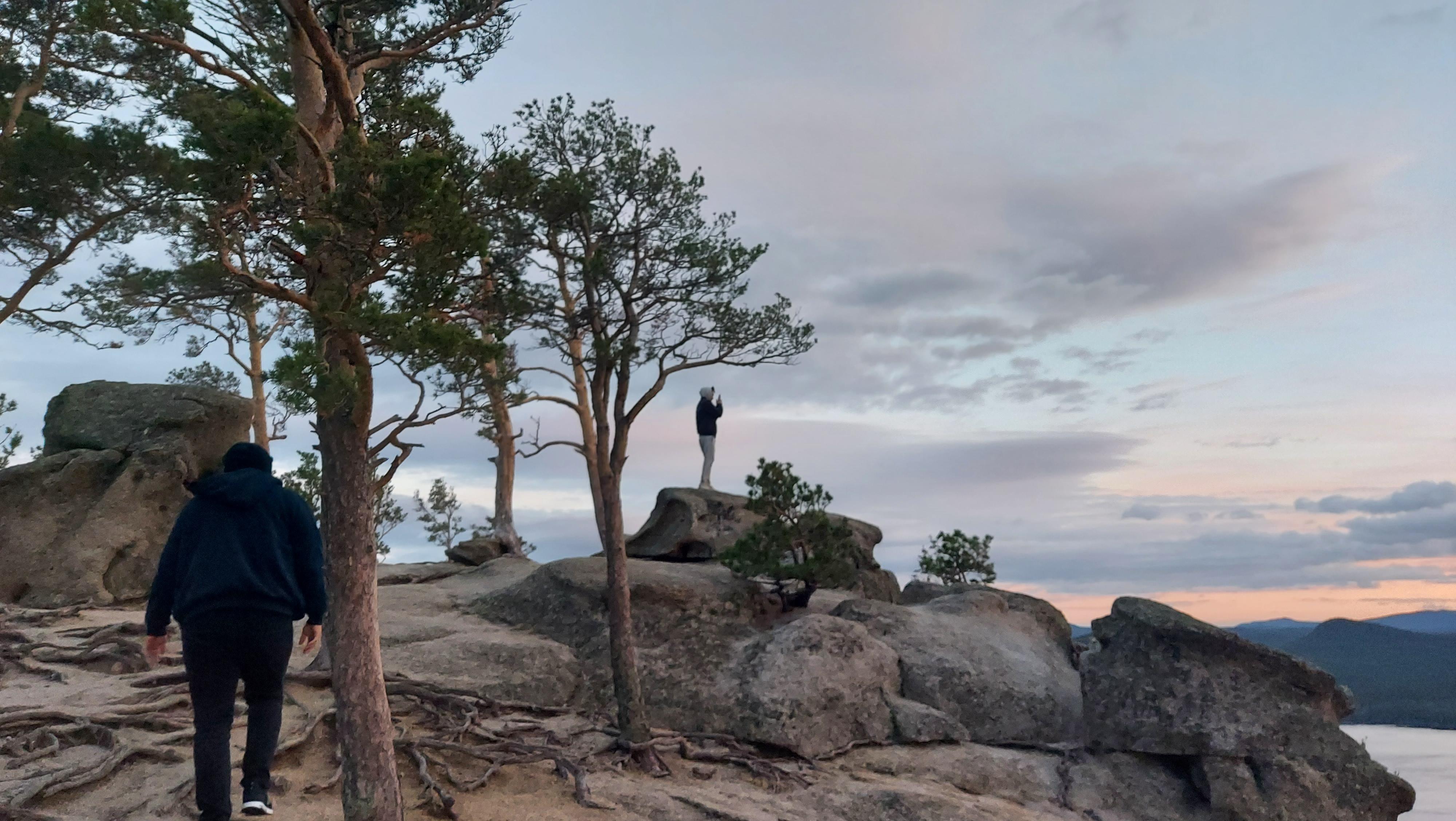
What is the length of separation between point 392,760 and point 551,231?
365 inches

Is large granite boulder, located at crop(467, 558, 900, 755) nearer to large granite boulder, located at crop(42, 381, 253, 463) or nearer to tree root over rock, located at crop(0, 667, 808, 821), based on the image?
tree root over rock, located at crop(0, 667, 808, 821)

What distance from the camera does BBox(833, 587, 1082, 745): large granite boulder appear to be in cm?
1641

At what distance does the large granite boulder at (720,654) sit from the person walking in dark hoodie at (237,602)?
27.0 feet

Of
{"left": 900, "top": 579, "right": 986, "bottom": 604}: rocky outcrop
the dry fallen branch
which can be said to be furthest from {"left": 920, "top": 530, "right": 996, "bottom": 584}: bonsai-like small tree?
the dry fallen branch

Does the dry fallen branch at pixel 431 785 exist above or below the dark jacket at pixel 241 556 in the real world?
below

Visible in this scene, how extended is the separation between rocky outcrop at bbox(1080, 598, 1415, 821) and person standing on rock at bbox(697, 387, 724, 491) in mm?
10165

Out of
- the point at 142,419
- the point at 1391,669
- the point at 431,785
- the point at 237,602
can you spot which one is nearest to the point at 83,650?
the point at 431,785

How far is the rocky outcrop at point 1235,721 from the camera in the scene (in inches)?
571

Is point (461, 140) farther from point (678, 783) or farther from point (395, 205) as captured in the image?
point (678, 783)

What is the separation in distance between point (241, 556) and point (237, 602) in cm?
33

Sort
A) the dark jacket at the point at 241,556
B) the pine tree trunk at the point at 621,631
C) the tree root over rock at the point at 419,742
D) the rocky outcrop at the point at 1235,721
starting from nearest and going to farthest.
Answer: the dark jacket at the point at 241,556 < the tree root over rock at the point at 419,742 < the pine tree trunk at the point at 621,631 < the rocky outcrop at the point at 1235,721

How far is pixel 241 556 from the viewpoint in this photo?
7.10 m

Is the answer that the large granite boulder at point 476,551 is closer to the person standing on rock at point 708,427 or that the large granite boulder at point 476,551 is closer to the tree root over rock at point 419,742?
the person standing on rock at point 708,427

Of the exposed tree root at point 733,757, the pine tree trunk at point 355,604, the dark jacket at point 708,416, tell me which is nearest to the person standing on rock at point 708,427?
the dark jacket at point 708,416
